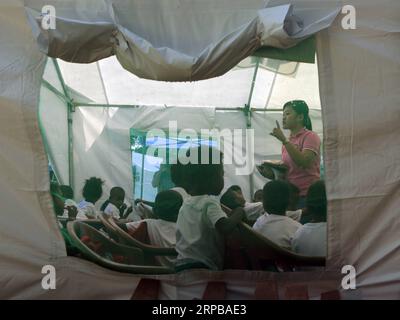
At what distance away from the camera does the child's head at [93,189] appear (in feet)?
8.69

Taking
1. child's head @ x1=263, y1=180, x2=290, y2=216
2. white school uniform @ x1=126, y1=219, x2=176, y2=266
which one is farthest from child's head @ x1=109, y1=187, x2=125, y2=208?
child's head @ x1=263, y1=180, x2=290, y2=216

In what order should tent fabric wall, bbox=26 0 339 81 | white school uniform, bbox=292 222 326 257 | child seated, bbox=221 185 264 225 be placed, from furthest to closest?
1. child seated, bbox=221 185 264 225
2. white school uniform, bbox=292 222 326 257
3. tent fabric wall, bbox=26 0 339 81

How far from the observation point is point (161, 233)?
103 inches

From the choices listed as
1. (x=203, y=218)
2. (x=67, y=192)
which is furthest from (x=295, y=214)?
(x=67, y=192)

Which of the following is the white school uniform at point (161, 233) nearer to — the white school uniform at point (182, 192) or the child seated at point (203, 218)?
the child seated at point (203, 218)

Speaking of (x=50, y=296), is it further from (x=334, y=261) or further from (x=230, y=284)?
(x=334, y=261)

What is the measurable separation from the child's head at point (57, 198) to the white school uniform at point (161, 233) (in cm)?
37

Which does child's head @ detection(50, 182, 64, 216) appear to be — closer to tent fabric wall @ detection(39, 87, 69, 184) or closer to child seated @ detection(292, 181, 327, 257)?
tent fabric wall @ detection(39, 87, 69, 184)

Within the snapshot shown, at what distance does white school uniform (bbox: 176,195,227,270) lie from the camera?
8.37 feet

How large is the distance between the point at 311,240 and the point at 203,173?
660 mm

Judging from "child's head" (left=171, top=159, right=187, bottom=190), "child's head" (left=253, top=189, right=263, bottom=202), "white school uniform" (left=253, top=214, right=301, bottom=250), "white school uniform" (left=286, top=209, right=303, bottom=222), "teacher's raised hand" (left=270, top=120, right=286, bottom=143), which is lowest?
"white school uniform" (left=253, top=214, right=301, bottom=250)

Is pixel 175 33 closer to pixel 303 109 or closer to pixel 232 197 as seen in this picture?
pixel 303 109

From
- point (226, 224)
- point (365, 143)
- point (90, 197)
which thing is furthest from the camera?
point (90, 197)

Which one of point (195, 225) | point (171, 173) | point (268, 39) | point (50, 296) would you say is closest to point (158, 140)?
point (171, 173)
